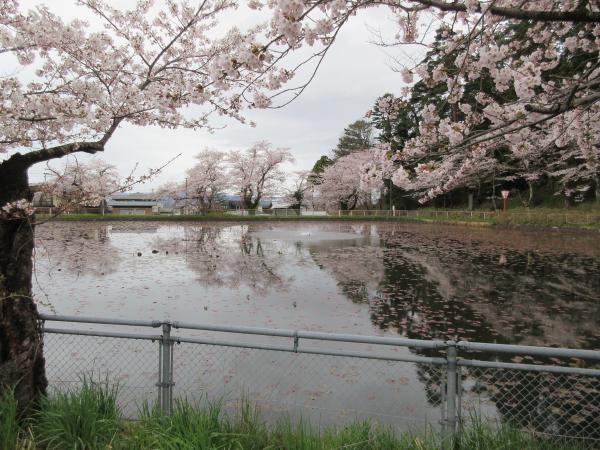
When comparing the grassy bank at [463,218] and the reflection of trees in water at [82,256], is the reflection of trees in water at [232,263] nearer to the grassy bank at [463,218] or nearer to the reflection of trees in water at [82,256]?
the reflection of trees in water at [82,256]

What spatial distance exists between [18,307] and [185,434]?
5.50 feet

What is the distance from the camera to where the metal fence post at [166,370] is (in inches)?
129

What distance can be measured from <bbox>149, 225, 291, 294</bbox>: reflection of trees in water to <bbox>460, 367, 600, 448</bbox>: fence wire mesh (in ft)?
19.4

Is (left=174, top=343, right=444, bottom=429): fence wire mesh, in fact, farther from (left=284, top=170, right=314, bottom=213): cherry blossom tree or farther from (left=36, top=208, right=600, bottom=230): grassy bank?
(left=284, top=170, right=314, bottom=213): cherry blossom tree

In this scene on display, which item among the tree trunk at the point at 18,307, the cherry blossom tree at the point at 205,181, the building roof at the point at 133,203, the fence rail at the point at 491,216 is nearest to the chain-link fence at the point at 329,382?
the tree trunk at the point at 18,307

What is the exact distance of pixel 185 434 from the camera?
2891 millimetres

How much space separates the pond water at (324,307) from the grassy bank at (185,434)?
1.50ft

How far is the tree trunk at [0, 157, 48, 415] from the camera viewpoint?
328 centimetres

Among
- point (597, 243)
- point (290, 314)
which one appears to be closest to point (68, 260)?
point (290, 314)

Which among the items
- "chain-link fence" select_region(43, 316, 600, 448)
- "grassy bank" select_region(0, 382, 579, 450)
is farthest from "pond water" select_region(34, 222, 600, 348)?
"chain-link fence" select_region(43, 316, 600, 448)

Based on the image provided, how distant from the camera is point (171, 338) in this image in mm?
3309

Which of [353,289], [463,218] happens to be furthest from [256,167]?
[353,289]

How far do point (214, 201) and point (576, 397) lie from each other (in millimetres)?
50695

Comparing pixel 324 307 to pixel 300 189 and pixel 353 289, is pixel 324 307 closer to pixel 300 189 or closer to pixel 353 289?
pixel 353 289
